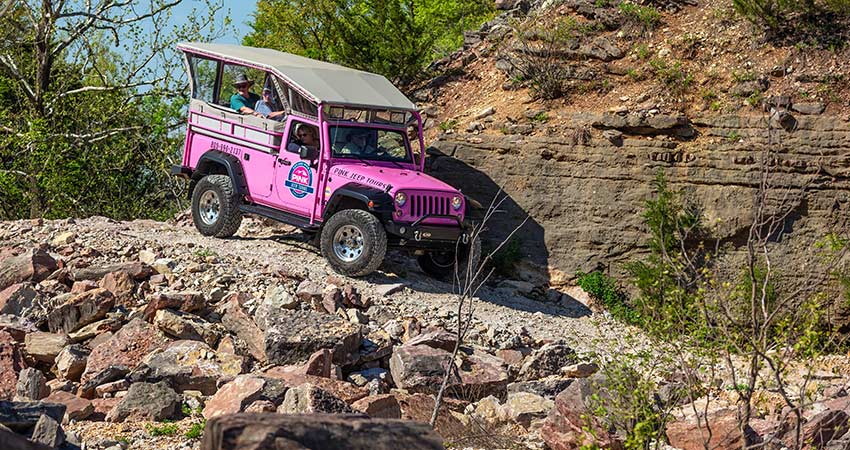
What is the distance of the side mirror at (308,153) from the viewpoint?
14.6 metres

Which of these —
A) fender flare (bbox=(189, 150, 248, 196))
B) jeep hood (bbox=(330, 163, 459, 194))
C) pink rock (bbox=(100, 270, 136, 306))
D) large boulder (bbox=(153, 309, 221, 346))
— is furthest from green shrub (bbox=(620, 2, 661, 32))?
large boulder (bbox=(153, 309, 221, 346))

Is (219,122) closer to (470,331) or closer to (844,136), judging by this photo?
(470,331)

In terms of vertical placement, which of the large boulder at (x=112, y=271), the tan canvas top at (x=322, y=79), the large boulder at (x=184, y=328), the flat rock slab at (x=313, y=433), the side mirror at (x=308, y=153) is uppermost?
the tan canvas top at (x=322, y=79)

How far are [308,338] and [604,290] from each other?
661 cm

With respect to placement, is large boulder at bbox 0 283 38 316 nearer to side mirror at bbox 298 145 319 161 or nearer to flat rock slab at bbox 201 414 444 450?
side mirror at bbox 298 145 319 161

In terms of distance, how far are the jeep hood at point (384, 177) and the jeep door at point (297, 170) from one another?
394 mm

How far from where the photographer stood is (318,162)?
14648 mm

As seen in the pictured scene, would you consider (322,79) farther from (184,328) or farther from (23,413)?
(23,413)

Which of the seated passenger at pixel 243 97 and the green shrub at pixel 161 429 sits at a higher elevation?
the seated passenger at pixel 243 97

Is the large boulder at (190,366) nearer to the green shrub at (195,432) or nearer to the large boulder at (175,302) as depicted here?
the large boulder at (175,302)

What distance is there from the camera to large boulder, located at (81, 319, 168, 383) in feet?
36.0

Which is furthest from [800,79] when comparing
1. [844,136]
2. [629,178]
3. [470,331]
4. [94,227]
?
[94,227]

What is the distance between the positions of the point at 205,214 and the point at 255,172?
125 cm

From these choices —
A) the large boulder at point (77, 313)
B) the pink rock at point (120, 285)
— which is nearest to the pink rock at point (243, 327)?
the pink rock at point (120, 285)
